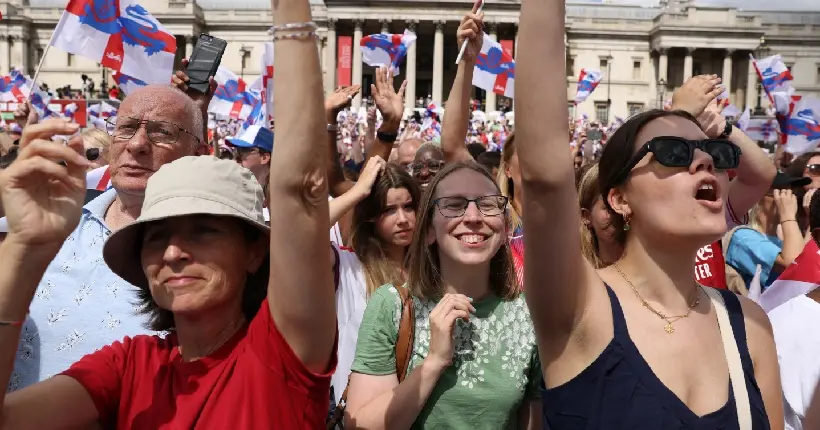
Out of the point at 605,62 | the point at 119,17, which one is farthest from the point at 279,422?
the point at 605,62

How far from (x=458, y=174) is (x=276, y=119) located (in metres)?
1.44

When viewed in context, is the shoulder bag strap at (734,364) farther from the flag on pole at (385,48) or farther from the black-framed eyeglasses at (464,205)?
the flag on pole at (385,48)

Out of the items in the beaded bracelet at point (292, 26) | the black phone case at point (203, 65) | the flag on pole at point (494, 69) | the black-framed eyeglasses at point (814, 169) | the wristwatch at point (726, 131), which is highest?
the flag on pole at point (494, 69)

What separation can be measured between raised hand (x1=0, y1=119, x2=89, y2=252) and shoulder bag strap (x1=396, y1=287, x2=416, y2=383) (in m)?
1.41

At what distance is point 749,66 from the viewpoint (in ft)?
206

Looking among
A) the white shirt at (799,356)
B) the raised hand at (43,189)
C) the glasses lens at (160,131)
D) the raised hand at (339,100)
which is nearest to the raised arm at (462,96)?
the raised hand at (339,100)

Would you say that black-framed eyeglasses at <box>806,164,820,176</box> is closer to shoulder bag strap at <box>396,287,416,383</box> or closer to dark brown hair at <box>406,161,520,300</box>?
dark brown hair at <box>406,161,520,300</box>

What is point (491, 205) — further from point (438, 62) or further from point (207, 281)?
point (438, 62)

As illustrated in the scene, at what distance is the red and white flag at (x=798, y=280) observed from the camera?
3352mm

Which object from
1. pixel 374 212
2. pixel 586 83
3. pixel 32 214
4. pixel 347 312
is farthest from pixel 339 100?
pixel 586 83

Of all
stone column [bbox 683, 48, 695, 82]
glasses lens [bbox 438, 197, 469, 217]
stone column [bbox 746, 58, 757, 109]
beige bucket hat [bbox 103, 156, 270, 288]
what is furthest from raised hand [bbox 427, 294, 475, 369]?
stone column [bbox 746, 58, 757, 109]

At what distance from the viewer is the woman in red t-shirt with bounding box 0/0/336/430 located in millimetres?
1706

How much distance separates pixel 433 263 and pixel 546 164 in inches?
53.1

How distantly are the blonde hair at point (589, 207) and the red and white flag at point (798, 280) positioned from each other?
0.82 metres
